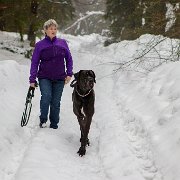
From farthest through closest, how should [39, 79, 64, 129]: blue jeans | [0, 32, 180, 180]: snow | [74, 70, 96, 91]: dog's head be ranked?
1. [39, 79, 64, 129]: blue jeans
2. [74, 70, 96, 91]: dog's head
3. [0, 32, 180, 180]: snow

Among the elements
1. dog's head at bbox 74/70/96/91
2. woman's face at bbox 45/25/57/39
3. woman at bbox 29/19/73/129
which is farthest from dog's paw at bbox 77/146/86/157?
woman's face at bbox 45/25/57/39

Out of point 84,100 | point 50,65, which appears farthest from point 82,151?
point 50,65

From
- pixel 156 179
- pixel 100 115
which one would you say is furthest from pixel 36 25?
pixel 156 179

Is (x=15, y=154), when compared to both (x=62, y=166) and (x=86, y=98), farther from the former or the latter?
(x=86, y=98)

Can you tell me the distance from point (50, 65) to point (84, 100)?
1174 millimetres

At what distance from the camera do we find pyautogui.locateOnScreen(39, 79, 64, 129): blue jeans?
735 cm

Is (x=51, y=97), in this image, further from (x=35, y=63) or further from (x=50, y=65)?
(x=35, y=63)

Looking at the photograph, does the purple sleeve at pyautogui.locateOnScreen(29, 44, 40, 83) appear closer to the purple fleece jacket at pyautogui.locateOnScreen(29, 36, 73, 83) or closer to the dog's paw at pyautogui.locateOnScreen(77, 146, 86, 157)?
the purple fleece jacket at pyautogui.locateOnScreen(29, 36, 73, 83)

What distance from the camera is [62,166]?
18.9 ft

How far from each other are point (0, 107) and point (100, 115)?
2.49m

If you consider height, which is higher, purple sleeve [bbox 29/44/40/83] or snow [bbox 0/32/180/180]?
purple sleeve [bbox 29/44/40/83]

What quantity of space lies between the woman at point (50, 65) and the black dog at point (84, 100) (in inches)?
31.8

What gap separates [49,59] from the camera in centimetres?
727

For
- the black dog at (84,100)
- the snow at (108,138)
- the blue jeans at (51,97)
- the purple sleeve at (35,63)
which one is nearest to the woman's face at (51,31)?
the purple sleeve at (35,63)
